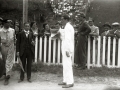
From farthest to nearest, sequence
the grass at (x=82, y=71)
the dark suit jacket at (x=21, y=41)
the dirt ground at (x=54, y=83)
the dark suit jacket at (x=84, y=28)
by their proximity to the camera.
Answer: the dark suit jacket at (x=84, y=28), the grass at (x=82, y=71), the dark suit jacket at (x=21, y=41), the dirt ground at (x=54, y=83)

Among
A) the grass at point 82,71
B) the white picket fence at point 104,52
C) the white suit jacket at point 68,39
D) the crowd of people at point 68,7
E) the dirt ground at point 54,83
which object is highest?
the crowd of people at point 68,7

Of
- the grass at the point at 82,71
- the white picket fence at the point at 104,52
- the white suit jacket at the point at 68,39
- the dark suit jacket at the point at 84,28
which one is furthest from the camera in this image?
the white picket fence at the point at 104,52

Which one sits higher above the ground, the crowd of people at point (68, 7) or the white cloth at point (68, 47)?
the crowd of people at point (68, 7)

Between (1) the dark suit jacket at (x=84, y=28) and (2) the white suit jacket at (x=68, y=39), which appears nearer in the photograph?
(2) the white suit jacket at (x=68, y=39)

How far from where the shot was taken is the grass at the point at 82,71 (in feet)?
26.1

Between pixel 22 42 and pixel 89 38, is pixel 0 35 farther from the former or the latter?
pixel 89 38

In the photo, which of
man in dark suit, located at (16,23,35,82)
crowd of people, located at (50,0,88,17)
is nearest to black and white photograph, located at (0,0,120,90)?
man in dark suit, located at (16,23,35,82)

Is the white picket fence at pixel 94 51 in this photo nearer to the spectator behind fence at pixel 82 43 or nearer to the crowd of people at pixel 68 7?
the spectator behind fence at pixel 82 43

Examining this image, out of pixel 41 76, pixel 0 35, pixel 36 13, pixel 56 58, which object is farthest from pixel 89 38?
pixel 36 13

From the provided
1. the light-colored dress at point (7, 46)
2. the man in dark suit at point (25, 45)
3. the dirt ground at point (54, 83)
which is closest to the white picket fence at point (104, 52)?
the dirt ground at point (54, 83)

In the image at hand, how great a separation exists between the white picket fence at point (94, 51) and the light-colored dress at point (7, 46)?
188 centimetres

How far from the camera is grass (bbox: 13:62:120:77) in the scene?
796 centimetres

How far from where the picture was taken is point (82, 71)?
326 inches

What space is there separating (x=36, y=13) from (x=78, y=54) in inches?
346
